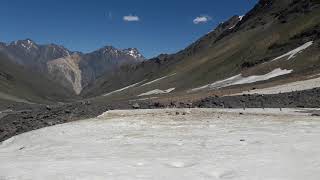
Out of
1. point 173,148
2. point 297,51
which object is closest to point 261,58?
point 297,51

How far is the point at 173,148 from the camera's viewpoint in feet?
71.5

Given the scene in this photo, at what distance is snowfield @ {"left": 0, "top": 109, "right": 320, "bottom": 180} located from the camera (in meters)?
16.1

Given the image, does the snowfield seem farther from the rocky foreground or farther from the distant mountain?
the distant mountain

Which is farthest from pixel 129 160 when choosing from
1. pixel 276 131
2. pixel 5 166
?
pixel 276 131

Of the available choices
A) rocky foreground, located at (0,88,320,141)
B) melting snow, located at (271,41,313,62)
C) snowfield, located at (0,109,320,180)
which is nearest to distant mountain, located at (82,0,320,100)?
melting snow, located at (271,41,313,62)

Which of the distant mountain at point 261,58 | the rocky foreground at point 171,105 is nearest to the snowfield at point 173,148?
the rocky foreground at point 171,105

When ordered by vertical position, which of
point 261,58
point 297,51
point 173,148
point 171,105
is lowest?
point 173,148

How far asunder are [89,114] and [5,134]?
240 inches

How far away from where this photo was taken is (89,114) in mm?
39156

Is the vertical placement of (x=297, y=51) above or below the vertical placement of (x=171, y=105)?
above

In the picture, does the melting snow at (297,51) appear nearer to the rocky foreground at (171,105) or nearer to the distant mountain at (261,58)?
the distant mountain at (261,58)

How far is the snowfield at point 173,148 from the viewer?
16.1 metres

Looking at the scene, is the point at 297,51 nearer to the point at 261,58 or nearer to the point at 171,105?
the point at 261,58

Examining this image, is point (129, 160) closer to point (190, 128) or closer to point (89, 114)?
point (190, 128)
